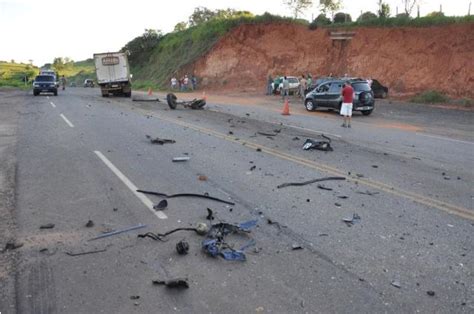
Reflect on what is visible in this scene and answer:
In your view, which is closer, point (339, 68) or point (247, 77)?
point (339, 68)

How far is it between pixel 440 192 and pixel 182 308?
5.43 meters

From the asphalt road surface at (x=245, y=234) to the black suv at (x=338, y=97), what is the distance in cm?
1140

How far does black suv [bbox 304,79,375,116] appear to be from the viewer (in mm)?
24281

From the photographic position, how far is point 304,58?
169 feet

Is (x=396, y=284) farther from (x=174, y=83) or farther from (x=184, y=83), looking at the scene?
(x=174, y=83)

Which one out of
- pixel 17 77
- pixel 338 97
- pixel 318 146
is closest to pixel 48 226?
pixel 318 146

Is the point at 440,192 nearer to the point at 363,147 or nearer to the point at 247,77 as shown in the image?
the point at 363,147

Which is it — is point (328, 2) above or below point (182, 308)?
above

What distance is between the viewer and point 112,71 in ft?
124

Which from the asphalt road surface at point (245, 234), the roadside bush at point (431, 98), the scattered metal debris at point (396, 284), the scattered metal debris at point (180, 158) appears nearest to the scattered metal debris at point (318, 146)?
the asphalt road surface at point (245, 234)

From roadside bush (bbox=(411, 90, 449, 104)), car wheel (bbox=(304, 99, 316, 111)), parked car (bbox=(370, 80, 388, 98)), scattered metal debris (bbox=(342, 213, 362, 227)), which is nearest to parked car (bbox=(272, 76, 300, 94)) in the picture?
parked car (bbox=(370, 80, 388, 98))

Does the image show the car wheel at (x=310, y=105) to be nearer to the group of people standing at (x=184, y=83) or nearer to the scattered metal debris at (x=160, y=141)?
the scattered metal debris at (x=160, y=141)

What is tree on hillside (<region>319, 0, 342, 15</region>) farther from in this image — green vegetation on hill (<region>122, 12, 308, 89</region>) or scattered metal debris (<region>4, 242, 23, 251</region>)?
scattered metal debris (<region>4, 242, 23, 251</region>)

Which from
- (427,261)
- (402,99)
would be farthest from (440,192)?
(402,99)
